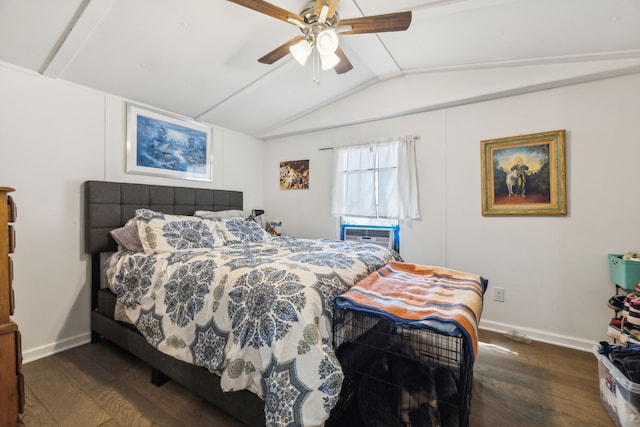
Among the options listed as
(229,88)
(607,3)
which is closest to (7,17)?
(229,88)

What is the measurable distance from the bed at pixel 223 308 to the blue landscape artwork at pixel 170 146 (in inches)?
17.9

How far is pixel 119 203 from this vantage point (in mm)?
2537

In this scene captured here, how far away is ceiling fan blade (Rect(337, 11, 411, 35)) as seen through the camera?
1.57 m

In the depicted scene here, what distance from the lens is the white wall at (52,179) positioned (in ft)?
6.84

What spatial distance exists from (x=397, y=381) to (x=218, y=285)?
3.57 feet

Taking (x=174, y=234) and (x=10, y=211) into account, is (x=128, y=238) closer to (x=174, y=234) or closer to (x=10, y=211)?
(x=174, y=234)

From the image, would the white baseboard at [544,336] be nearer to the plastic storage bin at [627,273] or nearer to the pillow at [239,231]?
the plastic storage bin at [627,273]

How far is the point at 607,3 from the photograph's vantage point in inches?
66.6

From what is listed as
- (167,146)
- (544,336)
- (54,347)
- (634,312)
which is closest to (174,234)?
(167,146)

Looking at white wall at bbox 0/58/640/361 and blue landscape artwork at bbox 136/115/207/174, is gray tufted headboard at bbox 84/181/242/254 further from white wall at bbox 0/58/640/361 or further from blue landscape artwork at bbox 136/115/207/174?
blue landscape artwork at bbox 136/115/207/174

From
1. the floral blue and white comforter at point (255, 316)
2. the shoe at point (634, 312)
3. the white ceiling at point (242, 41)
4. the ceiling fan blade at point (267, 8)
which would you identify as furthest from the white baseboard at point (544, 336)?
the ceiling fan blade at point (267, 8)

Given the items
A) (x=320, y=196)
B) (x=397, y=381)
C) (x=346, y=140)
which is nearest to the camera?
(x=397, y=381)

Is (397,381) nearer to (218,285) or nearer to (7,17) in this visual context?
(218,285)

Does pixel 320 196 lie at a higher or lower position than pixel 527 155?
lower
